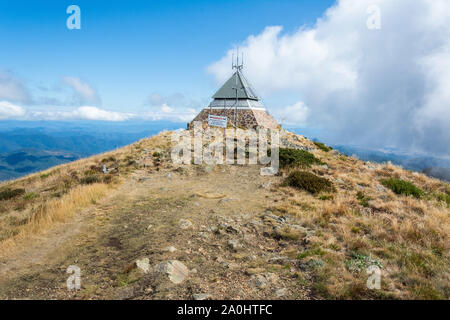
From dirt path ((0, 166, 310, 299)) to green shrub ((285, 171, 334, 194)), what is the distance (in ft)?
5.64

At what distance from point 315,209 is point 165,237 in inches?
267

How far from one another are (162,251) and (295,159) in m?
14.2

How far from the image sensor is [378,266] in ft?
21.7

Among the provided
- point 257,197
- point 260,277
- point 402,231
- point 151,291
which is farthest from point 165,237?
point 402,231

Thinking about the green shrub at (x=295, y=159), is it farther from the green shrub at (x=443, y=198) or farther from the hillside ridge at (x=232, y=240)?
the green shrub at (x=443, y=198)

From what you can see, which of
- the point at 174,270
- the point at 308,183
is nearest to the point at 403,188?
the point at 308,183

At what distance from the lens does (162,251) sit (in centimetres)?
795

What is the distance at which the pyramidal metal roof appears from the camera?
115 feet

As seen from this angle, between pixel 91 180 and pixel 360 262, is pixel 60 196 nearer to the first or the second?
pixel 91 180

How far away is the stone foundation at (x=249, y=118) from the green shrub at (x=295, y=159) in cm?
1138

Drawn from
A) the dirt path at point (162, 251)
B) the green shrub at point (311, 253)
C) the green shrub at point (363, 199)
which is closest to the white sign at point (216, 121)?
the dirt path at point (162, 251)

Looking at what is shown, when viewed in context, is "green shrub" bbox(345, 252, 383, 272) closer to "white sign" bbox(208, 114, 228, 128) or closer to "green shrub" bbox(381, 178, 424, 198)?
"green shrub" bbox(381, 178, 424, 198)
